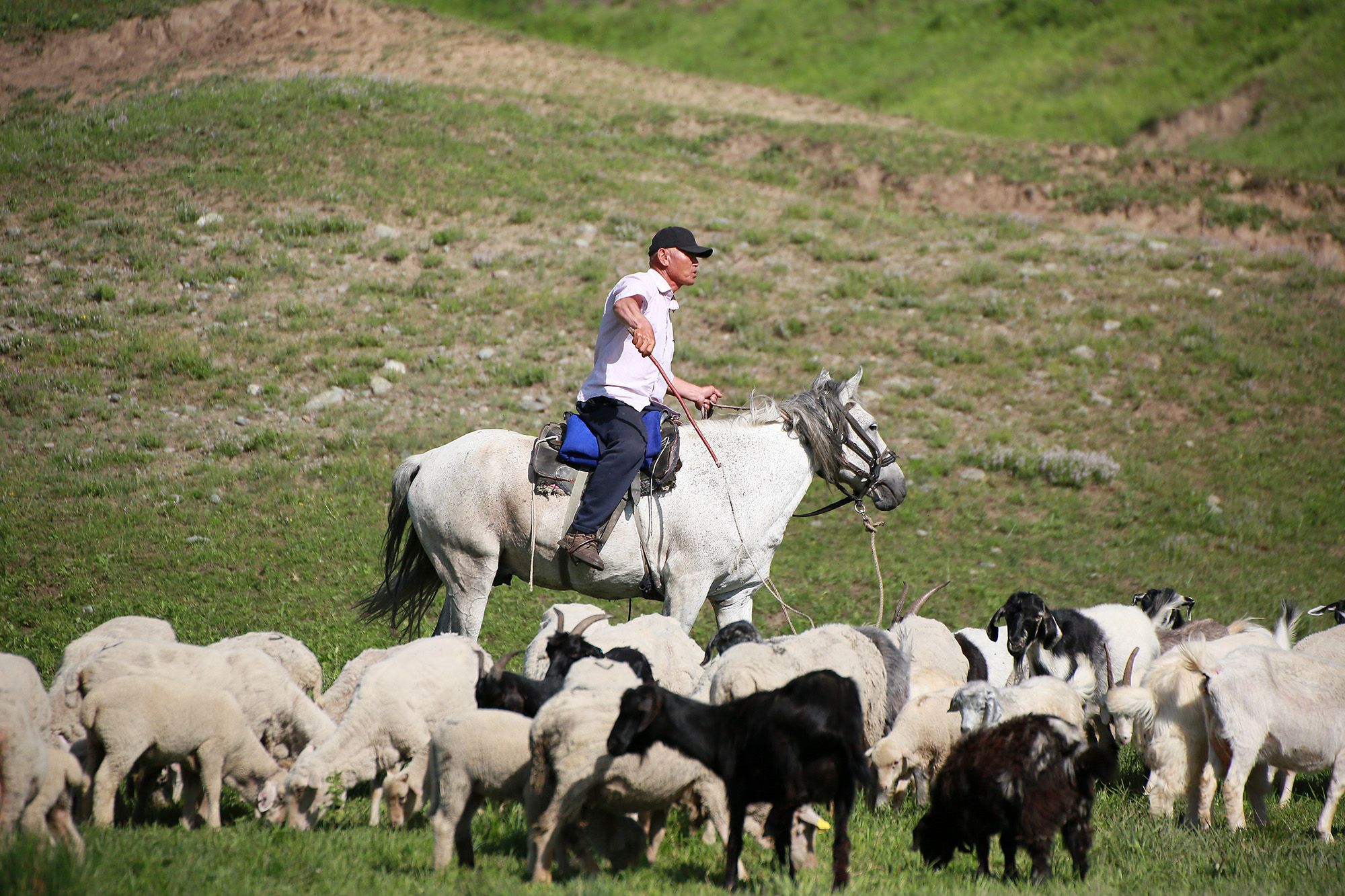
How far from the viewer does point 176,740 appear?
5.95 metres

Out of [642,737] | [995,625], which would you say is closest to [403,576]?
[642,737]

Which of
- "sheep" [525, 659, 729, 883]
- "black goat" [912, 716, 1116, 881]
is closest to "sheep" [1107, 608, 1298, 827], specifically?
"black goat" [912, 716, 1116, 881]

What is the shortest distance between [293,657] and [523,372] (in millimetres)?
10124

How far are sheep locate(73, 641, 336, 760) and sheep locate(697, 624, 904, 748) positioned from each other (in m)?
2.47

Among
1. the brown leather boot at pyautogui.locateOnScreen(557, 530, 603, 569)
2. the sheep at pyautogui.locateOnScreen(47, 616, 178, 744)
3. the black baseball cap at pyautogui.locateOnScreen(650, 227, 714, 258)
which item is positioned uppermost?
the black baseball cap at pyautogui.locateOnScreen(650, 227, 714, 258)

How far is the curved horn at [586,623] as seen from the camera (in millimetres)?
7443

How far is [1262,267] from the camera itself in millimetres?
23172

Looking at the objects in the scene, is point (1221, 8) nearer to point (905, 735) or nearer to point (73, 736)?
point (905, 735)

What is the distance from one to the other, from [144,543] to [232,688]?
667 cm

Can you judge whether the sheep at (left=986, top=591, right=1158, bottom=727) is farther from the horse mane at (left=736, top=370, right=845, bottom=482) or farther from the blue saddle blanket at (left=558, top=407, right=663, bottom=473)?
the blue saddle blanket at (left=558, top=407, right=663, bottom=473)

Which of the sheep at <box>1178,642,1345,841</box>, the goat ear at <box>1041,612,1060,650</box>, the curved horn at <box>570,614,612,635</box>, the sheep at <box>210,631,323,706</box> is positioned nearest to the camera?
the sheep at <box>1178,642,1345,841</box>

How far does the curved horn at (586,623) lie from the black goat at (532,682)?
0.22 meters

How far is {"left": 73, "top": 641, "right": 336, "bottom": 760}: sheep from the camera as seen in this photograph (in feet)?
20.6

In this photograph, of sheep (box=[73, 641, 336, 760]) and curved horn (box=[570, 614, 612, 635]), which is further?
curved horn (box=[570, 614, 612, 635])
